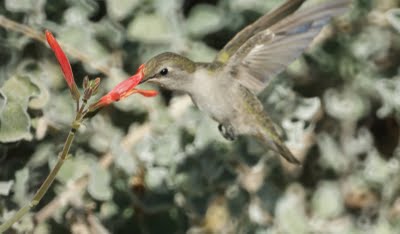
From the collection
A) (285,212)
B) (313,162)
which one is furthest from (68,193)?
(313,162)

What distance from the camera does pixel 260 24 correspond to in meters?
2.64

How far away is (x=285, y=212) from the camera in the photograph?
354 centimetres

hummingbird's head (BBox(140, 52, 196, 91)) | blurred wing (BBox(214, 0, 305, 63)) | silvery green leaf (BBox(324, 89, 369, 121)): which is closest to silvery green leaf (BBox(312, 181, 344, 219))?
silvery green leaf (BBox(324, 89, 369, 121))

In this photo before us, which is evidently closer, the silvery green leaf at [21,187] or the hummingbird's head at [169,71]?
the hummingbird's head at [169,71]

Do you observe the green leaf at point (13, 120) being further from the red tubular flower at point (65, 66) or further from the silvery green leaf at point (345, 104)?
the silvery green leaf at point (345, 104)

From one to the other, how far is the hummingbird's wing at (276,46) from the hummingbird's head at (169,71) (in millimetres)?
190

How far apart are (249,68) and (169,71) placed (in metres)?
0.37

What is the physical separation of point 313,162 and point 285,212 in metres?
0.47

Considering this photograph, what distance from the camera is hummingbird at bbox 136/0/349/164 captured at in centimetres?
256

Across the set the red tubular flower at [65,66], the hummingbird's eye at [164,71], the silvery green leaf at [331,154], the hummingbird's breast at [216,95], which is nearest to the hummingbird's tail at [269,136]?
the hummingbird's breast at [216,95]

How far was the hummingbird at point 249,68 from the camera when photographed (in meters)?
2.56

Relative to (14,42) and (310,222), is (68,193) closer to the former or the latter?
(14,42)

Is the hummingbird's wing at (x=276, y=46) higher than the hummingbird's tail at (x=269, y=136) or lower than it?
higher

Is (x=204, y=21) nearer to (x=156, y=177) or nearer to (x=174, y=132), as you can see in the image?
(x=174, y=132)
